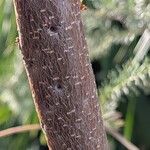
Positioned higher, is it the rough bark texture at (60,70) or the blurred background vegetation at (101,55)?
the rough bark texture at (60,70)

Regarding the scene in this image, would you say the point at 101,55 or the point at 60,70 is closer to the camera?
the point at 60,70

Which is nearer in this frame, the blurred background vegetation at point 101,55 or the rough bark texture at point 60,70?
the rough bark texture at point 60,70

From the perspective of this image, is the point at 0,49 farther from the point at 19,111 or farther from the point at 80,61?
the point at 80,61

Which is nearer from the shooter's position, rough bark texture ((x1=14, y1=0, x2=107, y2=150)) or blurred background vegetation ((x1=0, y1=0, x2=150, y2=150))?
rough bark texture ((x1=14, y1=0, x2=107, y2=150))

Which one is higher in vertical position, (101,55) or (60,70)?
(60,70)

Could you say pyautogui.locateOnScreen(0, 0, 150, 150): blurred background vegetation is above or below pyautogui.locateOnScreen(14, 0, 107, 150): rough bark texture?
below
